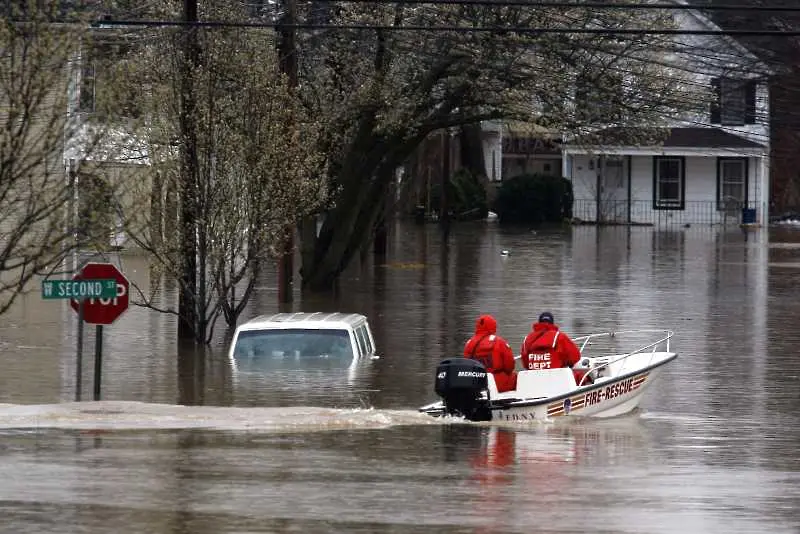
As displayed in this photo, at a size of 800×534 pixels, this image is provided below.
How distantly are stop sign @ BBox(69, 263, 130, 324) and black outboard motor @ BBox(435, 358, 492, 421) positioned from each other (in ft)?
11.8

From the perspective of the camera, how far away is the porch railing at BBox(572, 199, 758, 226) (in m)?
73.4

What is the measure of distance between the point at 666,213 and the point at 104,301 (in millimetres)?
59444

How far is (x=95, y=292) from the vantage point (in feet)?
53.1

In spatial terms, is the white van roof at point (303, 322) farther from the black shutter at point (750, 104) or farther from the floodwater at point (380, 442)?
the black shutter at point (750, 104)

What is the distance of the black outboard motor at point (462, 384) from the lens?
51.9 ft

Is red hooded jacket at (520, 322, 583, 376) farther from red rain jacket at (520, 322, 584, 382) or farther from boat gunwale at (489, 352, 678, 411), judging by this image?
boat gunwale at (489, 352, 678, 411)

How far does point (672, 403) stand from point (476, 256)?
101ft

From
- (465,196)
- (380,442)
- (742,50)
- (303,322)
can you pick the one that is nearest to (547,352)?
(380,442)

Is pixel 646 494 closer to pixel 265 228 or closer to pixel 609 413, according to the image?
pixel 609 413

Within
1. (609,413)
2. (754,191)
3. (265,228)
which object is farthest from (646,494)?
(754,191)

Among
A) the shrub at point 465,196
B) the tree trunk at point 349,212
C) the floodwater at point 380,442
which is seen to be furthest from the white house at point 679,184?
the floodwater at point 380,442

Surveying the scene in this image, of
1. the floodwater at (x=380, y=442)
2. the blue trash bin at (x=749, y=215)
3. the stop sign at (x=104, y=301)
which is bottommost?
the floodwater at (x=380, y=442)

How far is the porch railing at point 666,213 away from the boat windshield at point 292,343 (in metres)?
54.1

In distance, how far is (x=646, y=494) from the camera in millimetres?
11852
